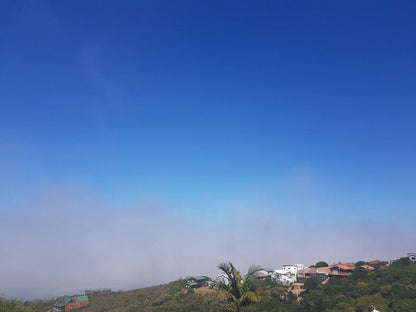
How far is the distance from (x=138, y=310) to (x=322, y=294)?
109 feet

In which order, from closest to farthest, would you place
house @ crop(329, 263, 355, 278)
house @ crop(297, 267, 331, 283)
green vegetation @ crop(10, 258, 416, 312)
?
green vegetation @ crop(10, 258, 416, 312)
house @ crop(329, 263, 355, 278)
house @ crop(297, 267, 331, 283)

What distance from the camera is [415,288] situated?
47125 mm

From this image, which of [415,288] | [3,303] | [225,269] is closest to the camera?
[225,269]

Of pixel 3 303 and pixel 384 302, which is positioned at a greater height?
pixel 3 303

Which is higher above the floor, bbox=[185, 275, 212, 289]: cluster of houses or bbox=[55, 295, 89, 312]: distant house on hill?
bbox=[185, 275, 212, 289]: cluster of houses

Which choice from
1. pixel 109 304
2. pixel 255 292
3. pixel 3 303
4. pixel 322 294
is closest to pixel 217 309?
pixel 255 292

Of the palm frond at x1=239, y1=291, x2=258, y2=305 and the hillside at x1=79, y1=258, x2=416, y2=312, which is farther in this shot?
the hillside at x1=79, y1=258, x2=416, y2=312

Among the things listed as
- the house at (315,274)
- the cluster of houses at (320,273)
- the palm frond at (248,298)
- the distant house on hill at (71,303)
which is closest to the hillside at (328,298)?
the palm frond at (248,298)

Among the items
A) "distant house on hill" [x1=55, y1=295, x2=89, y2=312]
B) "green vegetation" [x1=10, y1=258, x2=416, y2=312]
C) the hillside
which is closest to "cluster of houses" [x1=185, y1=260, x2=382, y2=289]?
"green vegetation" [x1=10, y1=258, x2=416, y2=312]

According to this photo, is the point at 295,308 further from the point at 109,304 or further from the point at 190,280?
the point at 190,280

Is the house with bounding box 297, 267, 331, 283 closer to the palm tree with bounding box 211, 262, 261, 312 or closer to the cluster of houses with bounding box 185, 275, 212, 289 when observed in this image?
the cluster of houses with bounding box 185, 275, 212, 289

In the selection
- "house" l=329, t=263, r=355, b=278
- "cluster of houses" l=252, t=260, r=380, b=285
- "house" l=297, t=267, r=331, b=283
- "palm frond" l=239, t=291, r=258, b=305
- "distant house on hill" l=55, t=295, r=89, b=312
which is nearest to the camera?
"palm frond" l=239, t=291, r=258, b=305

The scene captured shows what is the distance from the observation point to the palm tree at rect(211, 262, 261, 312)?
15.9m

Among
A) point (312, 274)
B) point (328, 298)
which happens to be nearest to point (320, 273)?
point (312, 274)
